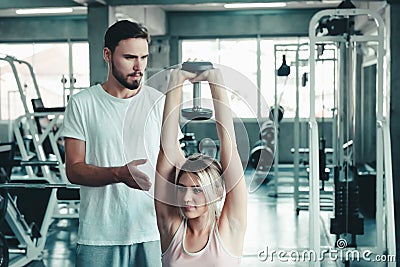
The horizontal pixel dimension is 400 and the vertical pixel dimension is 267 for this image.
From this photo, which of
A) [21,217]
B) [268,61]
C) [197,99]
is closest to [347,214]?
[21,217]

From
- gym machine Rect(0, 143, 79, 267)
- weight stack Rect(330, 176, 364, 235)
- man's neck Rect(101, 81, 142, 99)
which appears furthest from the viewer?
weight stack Rect(330, 176, 364, 235)

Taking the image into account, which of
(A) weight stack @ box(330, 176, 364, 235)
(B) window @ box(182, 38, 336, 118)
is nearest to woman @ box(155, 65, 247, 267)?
(A) weight stack @ box(330, 176, 364, 235)

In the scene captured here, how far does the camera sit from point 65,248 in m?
4.64

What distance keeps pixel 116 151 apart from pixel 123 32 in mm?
287

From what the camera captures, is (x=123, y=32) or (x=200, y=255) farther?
(x=123, y=32)

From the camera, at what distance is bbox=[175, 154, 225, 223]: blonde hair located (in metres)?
1.07

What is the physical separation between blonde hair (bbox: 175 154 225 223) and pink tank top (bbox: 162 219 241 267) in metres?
0.08

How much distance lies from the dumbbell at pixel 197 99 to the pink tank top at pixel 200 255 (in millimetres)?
209

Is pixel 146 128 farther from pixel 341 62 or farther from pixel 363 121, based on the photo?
pixel 363 121

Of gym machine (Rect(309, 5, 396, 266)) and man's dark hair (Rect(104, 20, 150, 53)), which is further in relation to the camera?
gym machine (Rect(309, 5, 396, 266))

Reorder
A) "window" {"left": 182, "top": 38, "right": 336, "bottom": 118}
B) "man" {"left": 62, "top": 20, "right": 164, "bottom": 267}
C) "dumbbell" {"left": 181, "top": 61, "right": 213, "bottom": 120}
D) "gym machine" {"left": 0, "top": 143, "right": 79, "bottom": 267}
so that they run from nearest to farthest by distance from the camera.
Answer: "dumbbell" {"left": 181, "top": 61, "right": 213, "bottom": 120} < "man" {"left": 62, "top": 20, "right": 164, "bottom": 267} < "gym machine" {"left": 0, "top": 143, "right": 79, "bottom": 267} < "window" {"left": 182, "top": 38, "right": 336, "bottom": 118}

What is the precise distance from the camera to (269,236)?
198 inches

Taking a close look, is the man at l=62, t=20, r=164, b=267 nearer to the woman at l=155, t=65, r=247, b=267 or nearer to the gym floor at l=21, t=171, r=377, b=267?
the woman at l=155, t=65, r=247, b=267

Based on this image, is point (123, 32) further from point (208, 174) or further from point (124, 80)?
point (208, 174)
